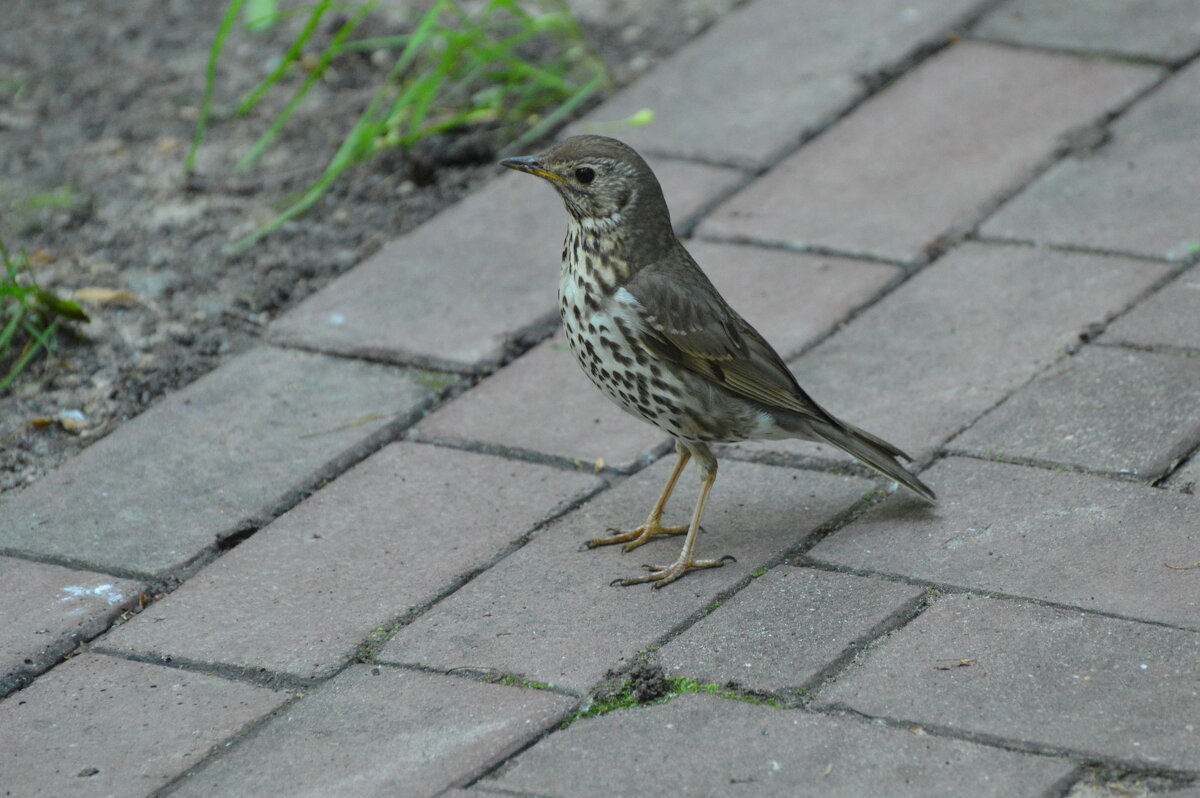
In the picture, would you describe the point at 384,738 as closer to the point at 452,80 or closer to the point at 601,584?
the point at 601,584

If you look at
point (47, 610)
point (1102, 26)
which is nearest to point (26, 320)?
point (47, 610)

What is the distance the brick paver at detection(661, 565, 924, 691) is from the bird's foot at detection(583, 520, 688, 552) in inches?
14.0

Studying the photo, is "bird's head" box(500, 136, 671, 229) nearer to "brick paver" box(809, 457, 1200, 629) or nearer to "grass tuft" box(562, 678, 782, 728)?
"brick paver" box(809, 457, 1200, 629)

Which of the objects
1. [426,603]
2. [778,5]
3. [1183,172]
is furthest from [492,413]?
[778,5]

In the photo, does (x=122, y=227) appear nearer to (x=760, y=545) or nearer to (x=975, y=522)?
(x=760, y=545)

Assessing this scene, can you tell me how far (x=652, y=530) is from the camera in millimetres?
4000

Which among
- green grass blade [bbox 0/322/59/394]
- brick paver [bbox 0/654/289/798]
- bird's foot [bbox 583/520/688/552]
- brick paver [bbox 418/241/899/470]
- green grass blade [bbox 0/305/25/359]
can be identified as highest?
green grass blade [bbox 0/305/25/359]

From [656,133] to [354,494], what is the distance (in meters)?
2.29

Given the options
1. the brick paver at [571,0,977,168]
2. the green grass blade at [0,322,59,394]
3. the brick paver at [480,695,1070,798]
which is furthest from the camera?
the brick paver at [571,0,977,168]

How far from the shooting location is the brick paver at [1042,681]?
3049 mm

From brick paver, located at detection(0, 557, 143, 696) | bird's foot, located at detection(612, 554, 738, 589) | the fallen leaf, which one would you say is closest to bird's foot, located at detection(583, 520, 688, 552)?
bird's foot, located at detection(612, 554, 738, 589)

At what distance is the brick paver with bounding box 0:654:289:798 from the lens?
3.17 metres

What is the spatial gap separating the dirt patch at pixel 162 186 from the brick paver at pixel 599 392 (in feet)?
2.88

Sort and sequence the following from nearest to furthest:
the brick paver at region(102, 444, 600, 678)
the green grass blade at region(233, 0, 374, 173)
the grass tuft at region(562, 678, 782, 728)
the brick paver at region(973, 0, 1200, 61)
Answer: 1. the grass tuft at region(562, 678, 782, 728)
2. the brick paver at region(102, 444, 600, 678)
3. the green grass blade at region(233, 0, 374, 173)
4. the brick paver at region(973, 0, 1200, 61)
